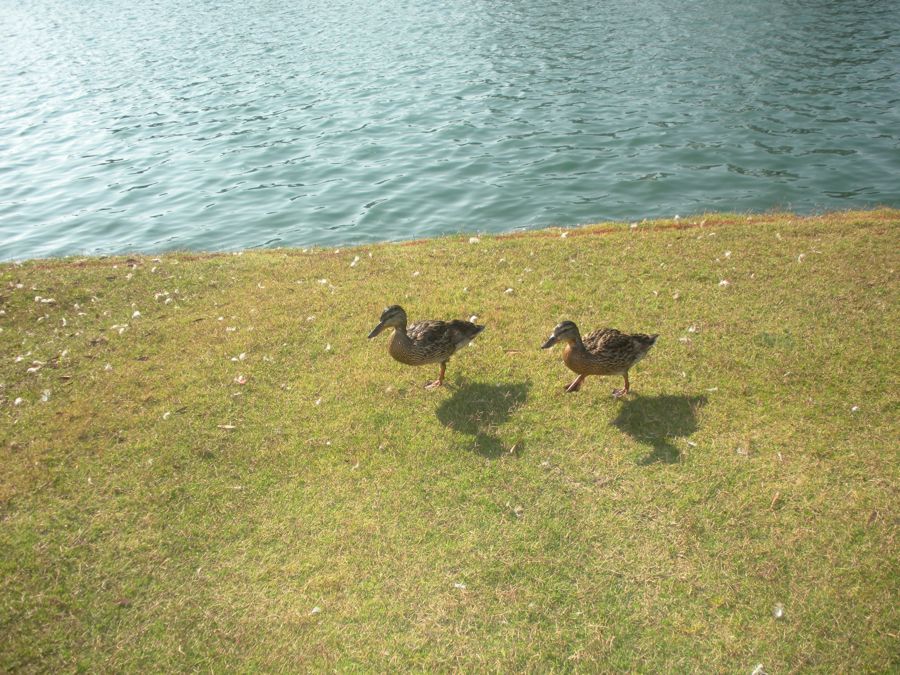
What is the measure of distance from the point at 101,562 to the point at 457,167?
1688 cm

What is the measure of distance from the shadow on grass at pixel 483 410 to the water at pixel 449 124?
923cm

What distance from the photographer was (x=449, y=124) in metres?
23.9

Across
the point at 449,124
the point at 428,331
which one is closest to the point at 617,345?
the point at 428,331

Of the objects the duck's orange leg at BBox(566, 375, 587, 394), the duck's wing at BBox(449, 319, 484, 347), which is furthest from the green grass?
the duck's wing at BBox(449, 319, 484, 347)

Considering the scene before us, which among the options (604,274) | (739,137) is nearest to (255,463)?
(604,274)

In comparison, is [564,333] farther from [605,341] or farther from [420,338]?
[420,338]

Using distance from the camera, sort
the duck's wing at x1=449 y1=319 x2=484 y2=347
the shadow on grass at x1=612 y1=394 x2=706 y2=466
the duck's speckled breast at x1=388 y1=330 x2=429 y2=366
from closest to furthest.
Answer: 1. the shadow on grass at x1=612 y1=394 x2=706 y2=466
2. the duck's speckled breast at x1=388 y1=330 x2=429 y2=366
3. the duck's wing at x1=449 y1=319 x2=484 y2=347

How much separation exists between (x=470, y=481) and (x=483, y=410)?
1.22 m

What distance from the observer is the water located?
17.8 meters

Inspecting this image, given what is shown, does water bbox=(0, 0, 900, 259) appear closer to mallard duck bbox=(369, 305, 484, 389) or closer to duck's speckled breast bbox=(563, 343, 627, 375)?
mallard duck bbox=(369, 305, 484, 389)

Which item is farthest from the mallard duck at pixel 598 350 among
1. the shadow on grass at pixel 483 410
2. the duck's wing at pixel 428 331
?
the duck's wing at pixel 428 331

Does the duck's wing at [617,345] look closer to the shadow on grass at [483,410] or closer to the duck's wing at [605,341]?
the duck's wing at [605,341]

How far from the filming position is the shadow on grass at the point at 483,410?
7320 millimetres

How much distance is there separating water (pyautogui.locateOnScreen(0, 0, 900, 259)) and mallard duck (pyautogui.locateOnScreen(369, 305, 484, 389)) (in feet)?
29.9
